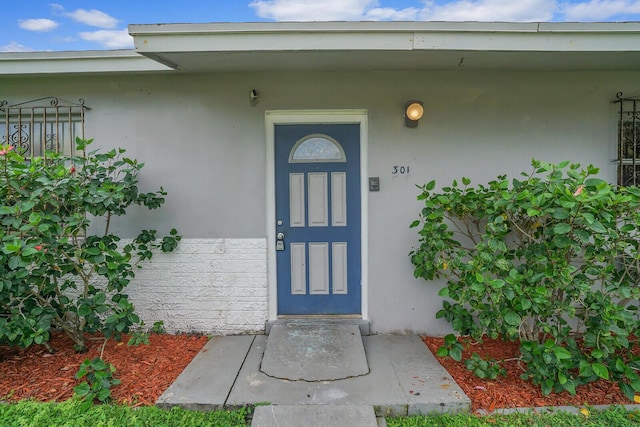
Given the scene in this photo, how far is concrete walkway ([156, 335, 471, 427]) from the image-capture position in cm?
225

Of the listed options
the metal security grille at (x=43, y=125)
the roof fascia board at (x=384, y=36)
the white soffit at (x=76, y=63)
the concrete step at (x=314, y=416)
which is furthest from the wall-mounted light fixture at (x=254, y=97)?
the concrete step at (x=314, y=416)

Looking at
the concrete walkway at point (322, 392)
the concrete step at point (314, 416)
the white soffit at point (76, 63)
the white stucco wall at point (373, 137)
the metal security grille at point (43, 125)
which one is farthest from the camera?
the metal security grille at point (43, 125)

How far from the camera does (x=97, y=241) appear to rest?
3.05 meters

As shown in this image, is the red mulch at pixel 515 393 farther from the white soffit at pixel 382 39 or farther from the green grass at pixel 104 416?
the white soffit at pixel 382 39

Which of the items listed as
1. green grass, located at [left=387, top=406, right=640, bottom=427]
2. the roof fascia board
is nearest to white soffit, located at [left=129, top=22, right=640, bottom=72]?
the roof fascia board

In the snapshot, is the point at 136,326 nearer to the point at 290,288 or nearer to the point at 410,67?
the point at 290,288

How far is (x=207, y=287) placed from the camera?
11.7 ft

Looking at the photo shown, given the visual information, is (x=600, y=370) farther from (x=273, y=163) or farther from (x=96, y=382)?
(x=96, y=382)

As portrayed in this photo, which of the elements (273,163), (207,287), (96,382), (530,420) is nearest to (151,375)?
(96,382)

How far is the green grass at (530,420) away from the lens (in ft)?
7.21

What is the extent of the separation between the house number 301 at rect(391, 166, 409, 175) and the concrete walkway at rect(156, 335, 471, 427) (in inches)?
68.6

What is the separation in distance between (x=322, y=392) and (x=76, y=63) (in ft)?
12.5

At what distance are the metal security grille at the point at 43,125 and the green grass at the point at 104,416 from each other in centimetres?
247

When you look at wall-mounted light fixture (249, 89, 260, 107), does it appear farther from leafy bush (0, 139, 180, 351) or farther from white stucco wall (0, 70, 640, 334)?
leafy bush (0, 139, 180, 351)
